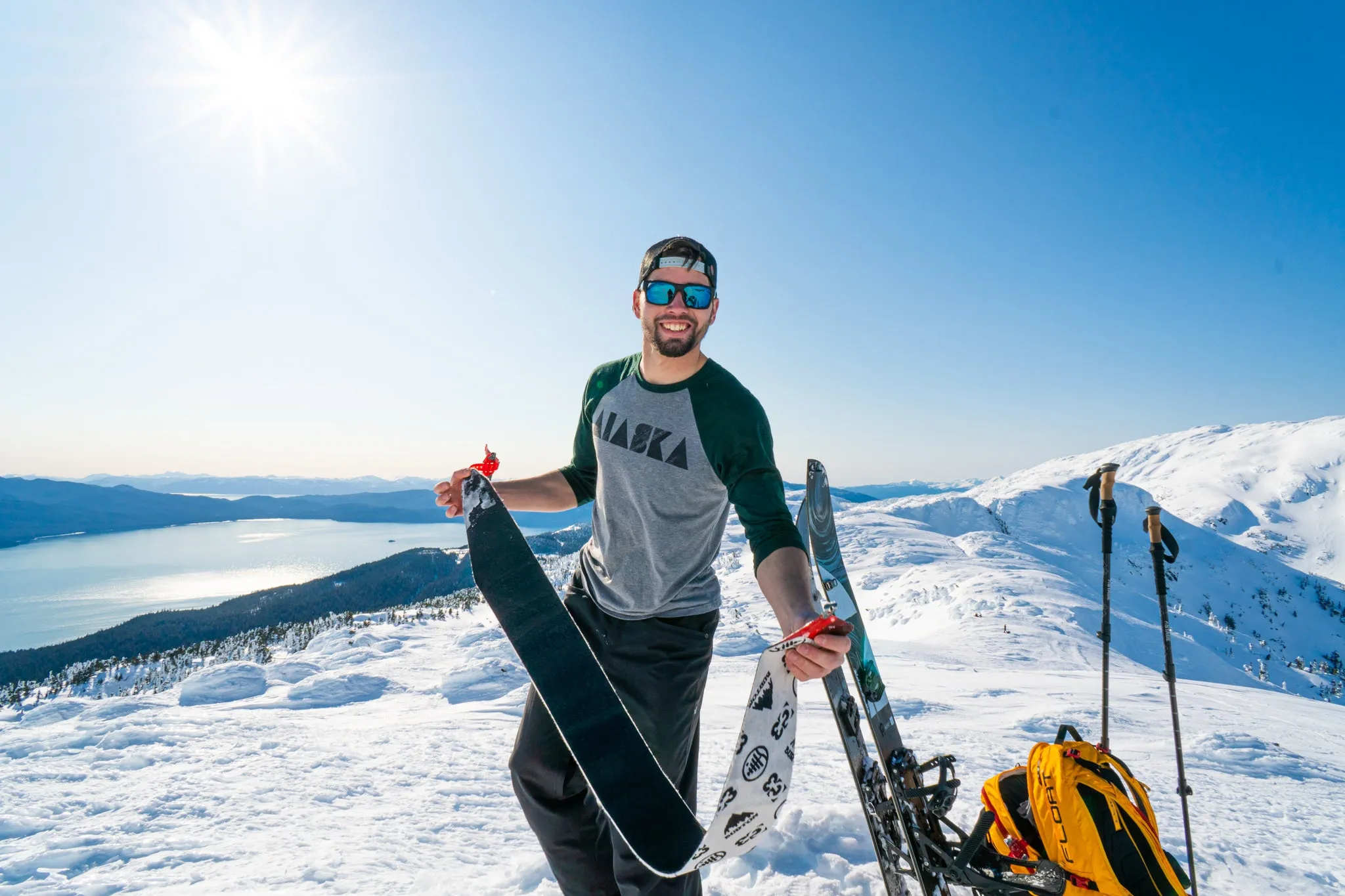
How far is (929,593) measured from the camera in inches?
1971

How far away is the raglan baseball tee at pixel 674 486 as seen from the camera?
2475 mm

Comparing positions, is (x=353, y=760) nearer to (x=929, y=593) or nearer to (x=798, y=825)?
(x=798, y=825)

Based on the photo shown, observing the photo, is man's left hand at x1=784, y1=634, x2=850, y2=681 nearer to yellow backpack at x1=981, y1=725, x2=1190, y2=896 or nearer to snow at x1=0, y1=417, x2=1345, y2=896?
yellow backpack at x1=981, y1=725, x2=1190, y2=896

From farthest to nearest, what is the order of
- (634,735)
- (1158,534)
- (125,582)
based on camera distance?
(125,582) < (1158,534) < (634,735)

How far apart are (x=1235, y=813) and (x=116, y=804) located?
957cm

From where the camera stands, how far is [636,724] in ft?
8.36

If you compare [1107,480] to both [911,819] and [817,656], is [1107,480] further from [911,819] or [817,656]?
[817,656]

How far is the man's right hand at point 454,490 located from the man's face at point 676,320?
1.32 metres

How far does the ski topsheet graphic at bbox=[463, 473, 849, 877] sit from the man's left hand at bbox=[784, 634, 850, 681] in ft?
0.09

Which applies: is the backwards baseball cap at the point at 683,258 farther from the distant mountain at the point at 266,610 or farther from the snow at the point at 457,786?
the distant mountain at the point at 266,610

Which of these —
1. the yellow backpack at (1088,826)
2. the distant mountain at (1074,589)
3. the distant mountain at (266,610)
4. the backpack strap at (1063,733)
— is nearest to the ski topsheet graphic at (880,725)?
the yellow backpack at (1088,826)

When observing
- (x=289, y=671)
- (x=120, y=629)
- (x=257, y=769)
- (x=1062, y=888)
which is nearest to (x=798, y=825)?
(x=1062, y=888)

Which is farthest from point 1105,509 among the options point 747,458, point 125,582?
point 125,582

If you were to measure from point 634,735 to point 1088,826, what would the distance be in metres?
2.15
